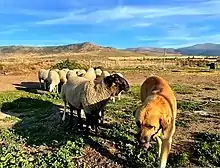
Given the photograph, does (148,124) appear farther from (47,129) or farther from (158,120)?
(47,129)

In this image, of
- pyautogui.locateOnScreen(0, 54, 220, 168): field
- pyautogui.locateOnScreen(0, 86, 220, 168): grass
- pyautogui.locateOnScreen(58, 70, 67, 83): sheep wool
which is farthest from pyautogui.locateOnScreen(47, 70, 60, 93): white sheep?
pyautogui.locateOnScreen(0, 86, 220, 168): grass

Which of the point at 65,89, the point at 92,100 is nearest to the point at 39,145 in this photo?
the point at 92,100

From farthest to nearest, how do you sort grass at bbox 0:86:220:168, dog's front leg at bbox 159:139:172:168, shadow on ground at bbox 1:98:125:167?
shadow on ground at bbox 1:98:125:167, grass at bbox 0:86:220:168, dog's front leg at bbox 159:139:172:168

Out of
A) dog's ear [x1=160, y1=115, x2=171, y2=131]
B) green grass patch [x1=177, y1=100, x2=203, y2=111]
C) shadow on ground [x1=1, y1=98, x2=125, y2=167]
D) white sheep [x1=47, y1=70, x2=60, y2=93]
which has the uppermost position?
dog's ear [x1=160, y1=115, x2=171, y2=131]

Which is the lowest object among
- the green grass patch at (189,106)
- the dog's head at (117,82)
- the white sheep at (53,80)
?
the green grass patch at (189,106)

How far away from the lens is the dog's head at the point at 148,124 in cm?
625

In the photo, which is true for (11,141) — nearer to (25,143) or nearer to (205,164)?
(25,143)

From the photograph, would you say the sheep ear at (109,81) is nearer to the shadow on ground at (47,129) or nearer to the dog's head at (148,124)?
the shadow on ground at (47,129)

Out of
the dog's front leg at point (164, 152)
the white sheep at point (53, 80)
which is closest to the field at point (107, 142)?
the dog's front leg at point (164, 152)

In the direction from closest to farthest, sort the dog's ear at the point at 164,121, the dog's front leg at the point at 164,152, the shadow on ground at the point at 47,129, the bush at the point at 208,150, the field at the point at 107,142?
the dog's ear at the point at 164,121 < the dog's front leg at the point at 164,152 < the field at the point at 107,142 < the bush at the point at 208,150 < the shadow on ground at the point at 47,129

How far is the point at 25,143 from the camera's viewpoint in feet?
32.4

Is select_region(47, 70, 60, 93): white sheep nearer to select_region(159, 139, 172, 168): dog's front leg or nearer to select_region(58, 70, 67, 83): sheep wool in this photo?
select_region(58, 70, 67, 83): sheep wool

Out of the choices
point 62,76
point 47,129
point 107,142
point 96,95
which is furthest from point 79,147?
point 62,76

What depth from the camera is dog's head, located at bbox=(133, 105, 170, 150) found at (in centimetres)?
625
